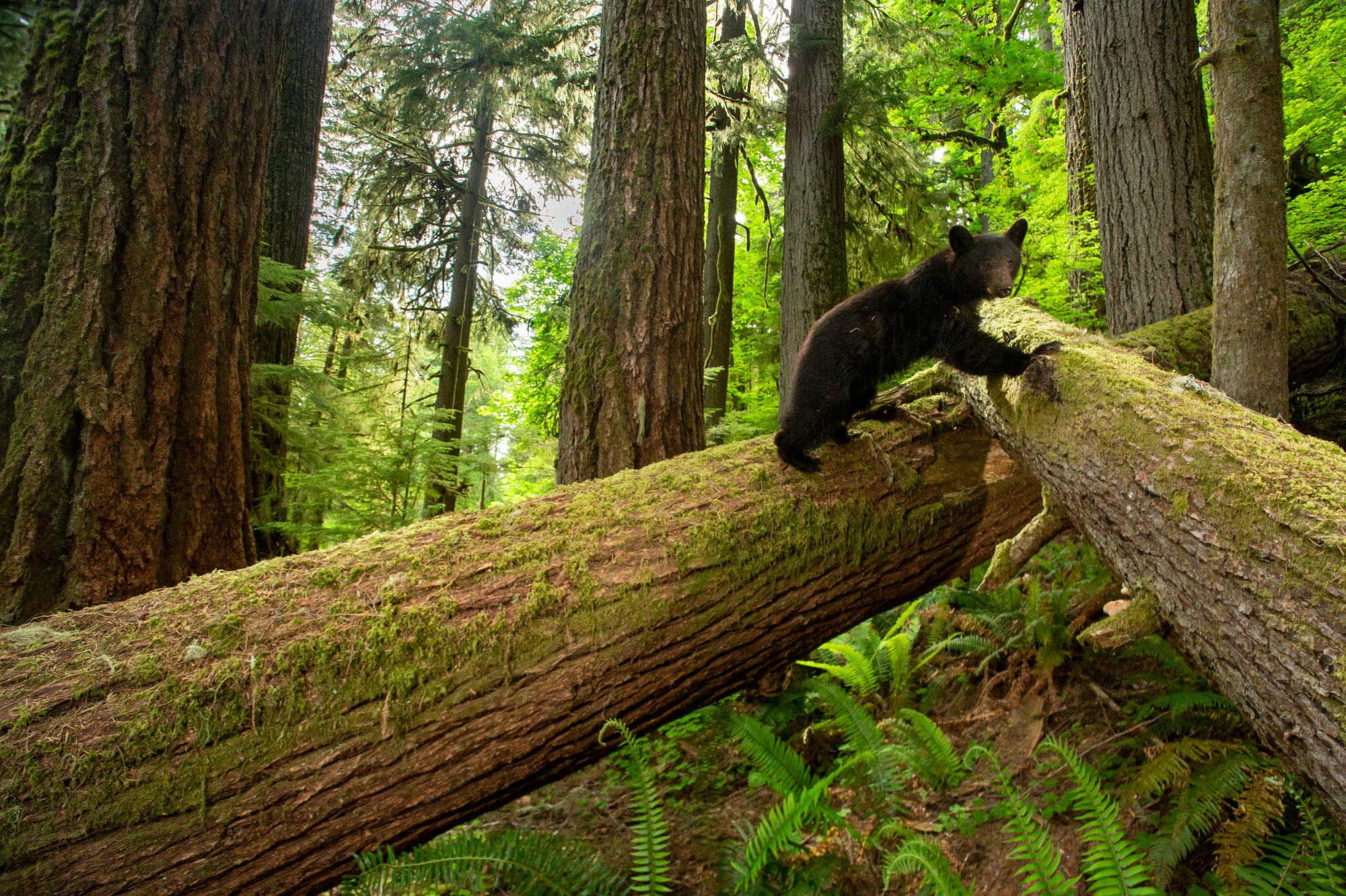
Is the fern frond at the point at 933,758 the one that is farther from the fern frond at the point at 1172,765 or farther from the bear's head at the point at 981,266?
the bear's head at the point at 981,266

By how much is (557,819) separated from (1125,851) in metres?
3.35

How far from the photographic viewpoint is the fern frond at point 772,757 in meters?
3.49

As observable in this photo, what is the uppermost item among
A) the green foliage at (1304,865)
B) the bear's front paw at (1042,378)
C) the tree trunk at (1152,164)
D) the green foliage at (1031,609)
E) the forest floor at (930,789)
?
the tree trunk at (1152,164)

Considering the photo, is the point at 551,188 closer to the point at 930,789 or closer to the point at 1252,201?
the point at 1252,201

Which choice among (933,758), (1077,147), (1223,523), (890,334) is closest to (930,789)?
(933,758)

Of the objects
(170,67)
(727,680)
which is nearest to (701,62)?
(170,67)

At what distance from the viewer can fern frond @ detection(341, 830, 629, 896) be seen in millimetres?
2254

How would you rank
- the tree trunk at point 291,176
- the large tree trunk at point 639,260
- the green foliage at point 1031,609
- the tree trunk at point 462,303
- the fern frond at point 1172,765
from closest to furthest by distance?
the fern frond at point 1172,765
the green foliage at point 1031,609
the large tree trunk at point 639,260
the tree trunk at point 291,176
the tree trunk at point 462,303

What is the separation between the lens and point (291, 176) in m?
7.41

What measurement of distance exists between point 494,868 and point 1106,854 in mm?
2749

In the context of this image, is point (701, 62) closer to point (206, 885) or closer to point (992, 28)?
point (206, 885)

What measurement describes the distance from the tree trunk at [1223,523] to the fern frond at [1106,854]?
0.64m

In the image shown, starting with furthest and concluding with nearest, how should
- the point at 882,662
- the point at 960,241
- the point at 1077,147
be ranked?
the point at 1077,147 < the point at 882,662 < the point at 960,241

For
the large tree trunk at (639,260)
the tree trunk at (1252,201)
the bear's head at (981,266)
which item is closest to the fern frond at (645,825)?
the large tree trunk at (639,260)
